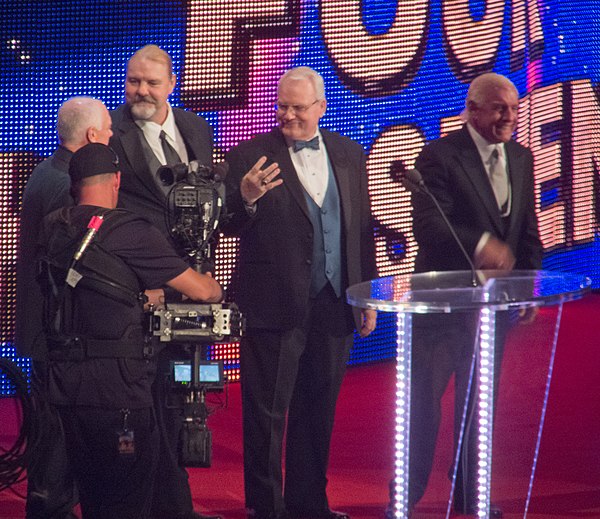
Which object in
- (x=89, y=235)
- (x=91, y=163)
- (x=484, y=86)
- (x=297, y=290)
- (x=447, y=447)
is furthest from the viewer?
(x=484, y=86)

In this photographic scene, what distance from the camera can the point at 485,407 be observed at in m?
3.68

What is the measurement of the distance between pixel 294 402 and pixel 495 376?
4.26 ft

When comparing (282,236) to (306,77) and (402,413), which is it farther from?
(402,413)

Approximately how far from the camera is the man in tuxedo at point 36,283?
4414 millimetres

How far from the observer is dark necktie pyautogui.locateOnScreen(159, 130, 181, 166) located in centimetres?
470

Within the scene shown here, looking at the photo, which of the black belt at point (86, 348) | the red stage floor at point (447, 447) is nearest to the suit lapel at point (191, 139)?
the black belt at point (86, 348)

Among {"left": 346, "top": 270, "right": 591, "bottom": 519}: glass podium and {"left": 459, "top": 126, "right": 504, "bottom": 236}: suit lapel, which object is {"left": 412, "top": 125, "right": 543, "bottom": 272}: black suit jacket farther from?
{"left": 346, "top": 270, "right": 591, "bottom": 519}: glass podium

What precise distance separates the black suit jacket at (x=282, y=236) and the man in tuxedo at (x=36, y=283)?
23.5 inches

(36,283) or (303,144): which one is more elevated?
(303,144)

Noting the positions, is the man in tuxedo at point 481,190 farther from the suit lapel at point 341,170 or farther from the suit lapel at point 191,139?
the suit lapel at point 191,139

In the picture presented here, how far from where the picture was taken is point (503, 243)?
448 cm

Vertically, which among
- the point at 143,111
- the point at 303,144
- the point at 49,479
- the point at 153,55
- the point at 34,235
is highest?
the point at 153,55

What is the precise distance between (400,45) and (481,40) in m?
0.86

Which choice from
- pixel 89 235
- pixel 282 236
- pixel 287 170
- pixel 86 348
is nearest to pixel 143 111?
pixel 287 170
